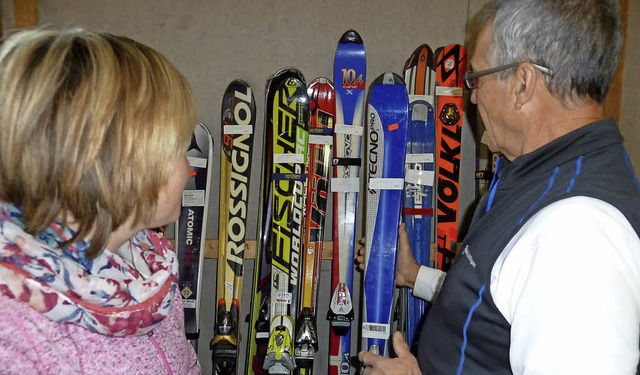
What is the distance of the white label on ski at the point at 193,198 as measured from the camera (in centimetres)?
222

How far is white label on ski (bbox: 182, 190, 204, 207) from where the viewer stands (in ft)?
7.30

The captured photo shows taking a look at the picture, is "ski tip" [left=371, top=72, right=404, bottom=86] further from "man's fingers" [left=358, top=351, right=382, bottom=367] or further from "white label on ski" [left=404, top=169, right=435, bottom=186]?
"man's fingers" [left=358, top=351, right=382, bottom=367]

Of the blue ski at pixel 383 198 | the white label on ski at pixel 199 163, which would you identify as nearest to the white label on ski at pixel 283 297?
the blue ski at pixel 383 198

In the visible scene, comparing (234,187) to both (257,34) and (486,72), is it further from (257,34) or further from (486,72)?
(486,72)

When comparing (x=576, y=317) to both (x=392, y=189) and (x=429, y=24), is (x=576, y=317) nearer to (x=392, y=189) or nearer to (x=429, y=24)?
(x=392, y=189)

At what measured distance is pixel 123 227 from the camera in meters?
0.76

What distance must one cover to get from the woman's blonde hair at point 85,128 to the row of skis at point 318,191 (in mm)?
1496

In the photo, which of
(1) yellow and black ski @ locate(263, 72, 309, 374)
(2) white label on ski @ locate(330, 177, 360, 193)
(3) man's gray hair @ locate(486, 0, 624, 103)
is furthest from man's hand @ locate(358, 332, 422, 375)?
(2) white label on ski @ locate(330, 177, 360, 193)

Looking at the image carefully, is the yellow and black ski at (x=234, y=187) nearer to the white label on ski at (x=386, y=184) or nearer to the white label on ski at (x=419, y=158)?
the white label on ski at (x=386, y=184)

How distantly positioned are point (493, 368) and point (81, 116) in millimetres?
822

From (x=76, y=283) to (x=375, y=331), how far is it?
5.40 feet

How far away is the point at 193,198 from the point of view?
2.23 m

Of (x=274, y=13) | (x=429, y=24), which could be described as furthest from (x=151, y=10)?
(x=429, y=24)

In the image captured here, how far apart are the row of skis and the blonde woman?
4.75ft
